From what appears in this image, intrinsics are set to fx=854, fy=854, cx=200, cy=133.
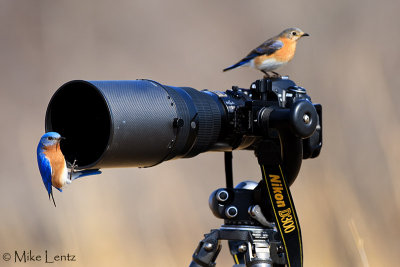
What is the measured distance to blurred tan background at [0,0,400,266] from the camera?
3.31 m

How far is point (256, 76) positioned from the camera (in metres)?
3.81

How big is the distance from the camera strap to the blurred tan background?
4.15ft

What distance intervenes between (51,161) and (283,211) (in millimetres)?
647

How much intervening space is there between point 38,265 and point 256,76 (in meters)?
1.28

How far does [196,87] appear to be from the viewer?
147 inches

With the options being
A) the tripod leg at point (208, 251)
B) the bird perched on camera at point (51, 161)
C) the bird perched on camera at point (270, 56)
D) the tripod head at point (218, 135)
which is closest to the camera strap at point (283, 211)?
the tripod head at point (218, 135)

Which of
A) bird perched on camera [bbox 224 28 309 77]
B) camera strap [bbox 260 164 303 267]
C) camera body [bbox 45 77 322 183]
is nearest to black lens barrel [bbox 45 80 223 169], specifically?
camera body [bbox 45 77 322 183]

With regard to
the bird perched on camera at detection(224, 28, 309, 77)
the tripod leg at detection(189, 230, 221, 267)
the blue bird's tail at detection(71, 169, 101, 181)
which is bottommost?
the tripod leg at detection(189, 230, 221, 267)

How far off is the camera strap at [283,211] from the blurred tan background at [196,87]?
126cm

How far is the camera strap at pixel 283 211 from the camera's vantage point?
6.64ft

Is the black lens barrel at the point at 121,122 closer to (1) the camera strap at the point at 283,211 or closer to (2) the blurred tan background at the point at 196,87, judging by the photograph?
(1) the camera strap at the point at 283,211

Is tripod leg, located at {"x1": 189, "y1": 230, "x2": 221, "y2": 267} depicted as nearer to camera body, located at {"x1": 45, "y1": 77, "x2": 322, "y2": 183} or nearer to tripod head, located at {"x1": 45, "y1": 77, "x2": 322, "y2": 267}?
tripod head, located at {"x1": 45, "y1": 77, "x2": 322, "y2": 267}

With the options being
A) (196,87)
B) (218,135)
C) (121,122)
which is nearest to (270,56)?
(218,135)

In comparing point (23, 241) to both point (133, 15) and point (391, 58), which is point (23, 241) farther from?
point (391, 58)
